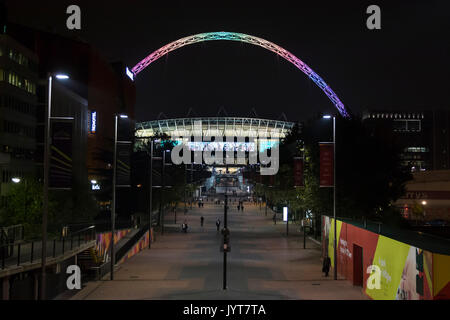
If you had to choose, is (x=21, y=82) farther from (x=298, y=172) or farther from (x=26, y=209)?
(x=298, y=172)

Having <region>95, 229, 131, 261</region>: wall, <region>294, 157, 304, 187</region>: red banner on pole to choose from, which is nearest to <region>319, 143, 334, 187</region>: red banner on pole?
<region>294, 157, 304, 187</region>: red banner on pole

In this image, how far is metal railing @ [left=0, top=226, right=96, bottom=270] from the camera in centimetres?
2261

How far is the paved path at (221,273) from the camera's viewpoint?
25203 mm

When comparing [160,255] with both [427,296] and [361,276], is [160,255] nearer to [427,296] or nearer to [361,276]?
[361,276]

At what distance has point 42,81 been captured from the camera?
72.6 metres

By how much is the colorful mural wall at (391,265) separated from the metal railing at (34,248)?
15077 millimetres

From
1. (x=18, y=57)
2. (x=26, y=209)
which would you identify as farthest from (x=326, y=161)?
(x=18, y=57)

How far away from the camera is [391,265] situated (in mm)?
21094

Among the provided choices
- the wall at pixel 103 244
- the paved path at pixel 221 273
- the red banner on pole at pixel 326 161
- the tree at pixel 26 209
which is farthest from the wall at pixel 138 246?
the red banner on pole at pixel 326 161

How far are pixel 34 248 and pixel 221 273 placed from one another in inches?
434

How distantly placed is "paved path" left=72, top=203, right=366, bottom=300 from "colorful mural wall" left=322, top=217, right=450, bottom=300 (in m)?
1.29

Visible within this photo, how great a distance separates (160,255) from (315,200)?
51.1 ft

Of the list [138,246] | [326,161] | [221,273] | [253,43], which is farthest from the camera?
[253,43]

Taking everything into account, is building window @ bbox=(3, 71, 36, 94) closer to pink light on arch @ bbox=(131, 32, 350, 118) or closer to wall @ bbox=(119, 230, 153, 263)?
wall @ bbox=(119, 230, 153, 263)
